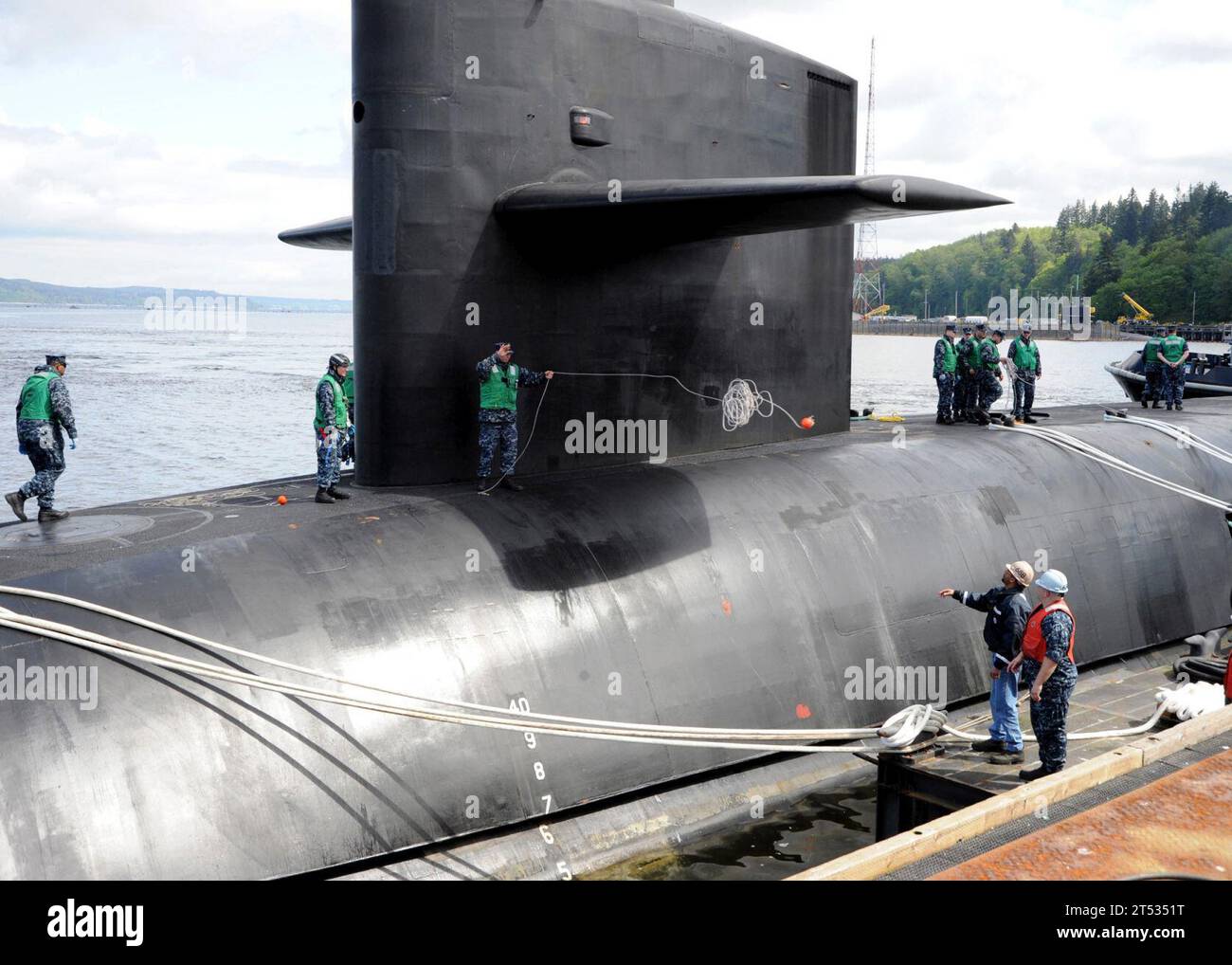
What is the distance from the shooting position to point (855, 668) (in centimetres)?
890

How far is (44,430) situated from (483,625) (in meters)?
3.65

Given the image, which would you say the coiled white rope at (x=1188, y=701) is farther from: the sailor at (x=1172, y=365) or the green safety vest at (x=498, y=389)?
the sailor at (x=1172, y=365)

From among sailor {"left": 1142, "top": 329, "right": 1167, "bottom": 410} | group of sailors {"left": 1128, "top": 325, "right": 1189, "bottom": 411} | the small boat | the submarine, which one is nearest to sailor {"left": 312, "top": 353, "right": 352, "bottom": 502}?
the submarine

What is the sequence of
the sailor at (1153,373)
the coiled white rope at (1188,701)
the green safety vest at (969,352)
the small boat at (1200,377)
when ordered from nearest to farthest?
the coiled white rope at (1188,701)
the green safety vest at (969,352)
the sailor at (1153,373)
the small boat at (1200,377)

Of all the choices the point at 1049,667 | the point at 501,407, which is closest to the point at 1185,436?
the point at 1049,667

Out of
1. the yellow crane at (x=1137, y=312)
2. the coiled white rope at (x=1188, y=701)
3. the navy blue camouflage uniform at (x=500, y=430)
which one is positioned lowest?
the coiled white rope at (x=1188, y=701)

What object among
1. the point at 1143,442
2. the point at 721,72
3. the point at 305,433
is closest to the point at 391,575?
the point at 721,72

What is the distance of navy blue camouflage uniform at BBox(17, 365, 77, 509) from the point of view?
27.5 ft

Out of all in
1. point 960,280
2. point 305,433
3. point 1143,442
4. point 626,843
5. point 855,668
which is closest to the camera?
point 626,843

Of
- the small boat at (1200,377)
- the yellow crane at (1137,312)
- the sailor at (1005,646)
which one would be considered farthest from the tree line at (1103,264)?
the sailor at (1005,646)

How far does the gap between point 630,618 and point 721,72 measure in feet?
16.0

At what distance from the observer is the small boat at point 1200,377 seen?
110 ft

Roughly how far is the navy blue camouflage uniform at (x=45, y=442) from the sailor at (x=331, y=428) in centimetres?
173
